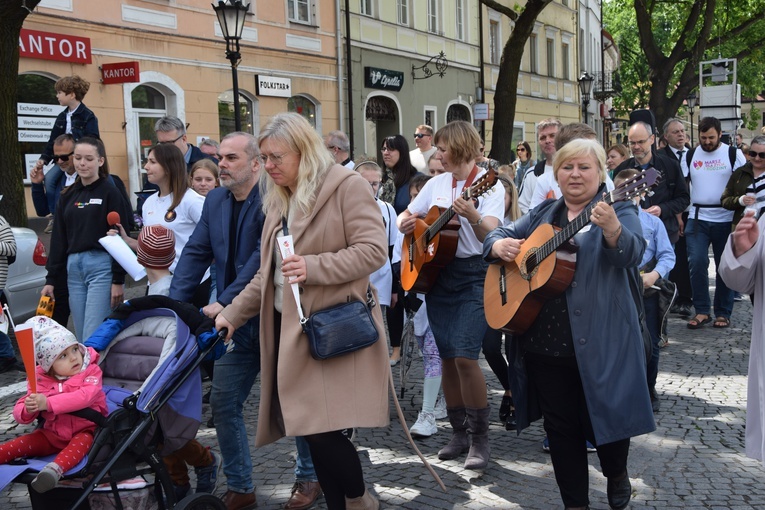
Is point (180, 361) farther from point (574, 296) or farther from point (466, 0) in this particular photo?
point (466, 0)

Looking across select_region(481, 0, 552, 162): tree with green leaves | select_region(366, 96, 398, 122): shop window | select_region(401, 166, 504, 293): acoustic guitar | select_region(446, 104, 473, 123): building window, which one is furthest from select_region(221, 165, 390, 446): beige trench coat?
select_region(446, 104, 473, 123): building window

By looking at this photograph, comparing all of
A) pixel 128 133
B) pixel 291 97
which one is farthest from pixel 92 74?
pixel 291 97

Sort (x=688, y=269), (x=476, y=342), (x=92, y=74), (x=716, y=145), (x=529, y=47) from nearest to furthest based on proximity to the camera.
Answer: (x=476, y=342) < (x=716, y=145) < (x=688, y=269) < (x=92, y=74) < (x=529, y=47)

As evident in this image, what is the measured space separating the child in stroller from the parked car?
5.07 m

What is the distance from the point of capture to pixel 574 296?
13.2 ft

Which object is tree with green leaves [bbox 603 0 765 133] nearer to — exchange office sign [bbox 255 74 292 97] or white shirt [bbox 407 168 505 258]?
exchange office sign [bbox 255 74 292 97]

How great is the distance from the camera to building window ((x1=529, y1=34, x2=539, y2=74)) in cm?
3731

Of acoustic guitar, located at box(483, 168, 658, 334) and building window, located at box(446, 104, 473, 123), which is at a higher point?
building window, located at box(446, 104, 473, 123)

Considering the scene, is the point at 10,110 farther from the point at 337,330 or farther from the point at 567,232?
the point at 567,232

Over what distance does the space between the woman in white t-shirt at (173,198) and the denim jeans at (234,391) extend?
1.94m

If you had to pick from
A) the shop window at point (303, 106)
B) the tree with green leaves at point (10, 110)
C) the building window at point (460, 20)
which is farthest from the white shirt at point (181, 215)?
the building window at point (460, 20)

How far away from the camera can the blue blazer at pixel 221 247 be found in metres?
4.37

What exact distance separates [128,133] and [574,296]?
14935mm

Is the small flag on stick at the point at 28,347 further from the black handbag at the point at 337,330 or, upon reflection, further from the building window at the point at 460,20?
the building window at the point at 460,20
